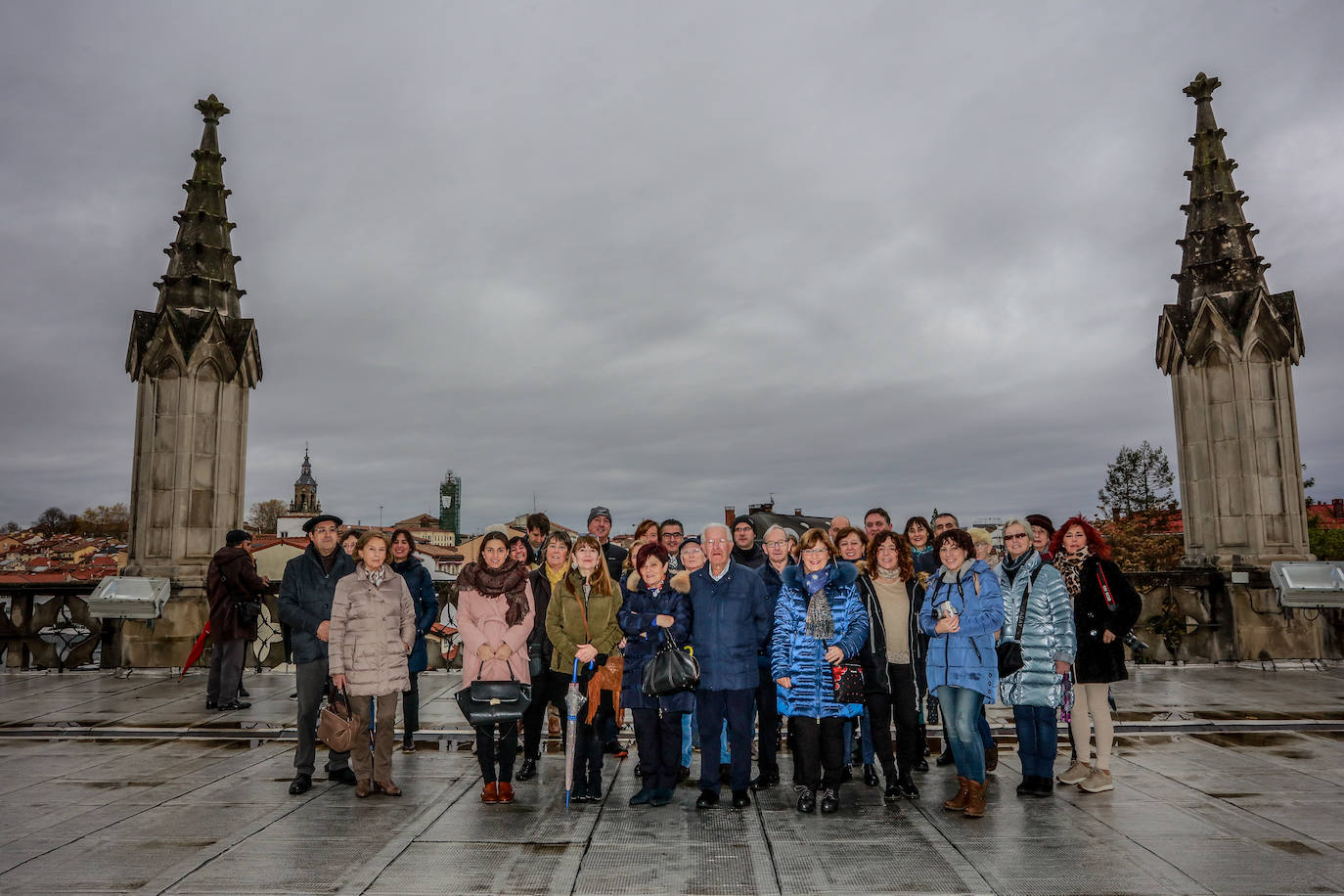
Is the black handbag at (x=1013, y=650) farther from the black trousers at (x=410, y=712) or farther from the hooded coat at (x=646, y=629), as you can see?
the black trousers at (x=410, y=712)

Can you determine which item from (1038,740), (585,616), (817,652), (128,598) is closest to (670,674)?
(585,616)

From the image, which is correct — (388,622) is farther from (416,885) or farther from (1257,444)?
(1257,444)

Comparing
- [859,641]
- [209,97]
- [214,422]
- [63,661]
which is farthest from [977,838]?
[209,97]

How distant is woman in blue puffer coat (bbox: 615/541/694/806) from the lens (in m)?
5.85

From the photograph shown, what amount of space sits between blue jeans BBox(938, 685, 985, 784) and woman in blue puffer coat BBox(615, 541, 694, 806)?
1.73 metres

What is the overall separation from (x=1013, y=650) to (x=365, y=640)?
15.1 ft

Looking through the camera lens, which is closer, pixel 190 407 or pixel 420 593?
pixel 420 593

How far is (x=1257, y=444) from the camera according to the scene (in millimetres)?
12547

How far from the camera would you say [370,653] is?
614 centimetres

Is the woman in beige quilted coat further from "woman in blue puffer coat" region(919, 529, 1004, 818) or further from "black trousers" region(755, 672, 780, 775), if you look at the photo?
"woman in blue puffer coat" region(919, 529, 1004, 818)

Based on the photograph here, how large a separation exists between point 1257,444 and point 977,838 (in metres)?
10.5

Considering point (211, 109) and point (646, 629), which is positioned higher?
point (211, 109)

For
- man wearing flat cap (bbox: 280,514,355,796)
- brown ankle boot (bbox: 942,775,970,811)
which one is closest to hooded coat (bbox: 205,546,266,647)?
man wearing flat cap (bbox: 280,514,355,796)

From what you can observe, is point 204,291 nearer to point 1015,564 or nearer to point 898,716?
point 898,716
